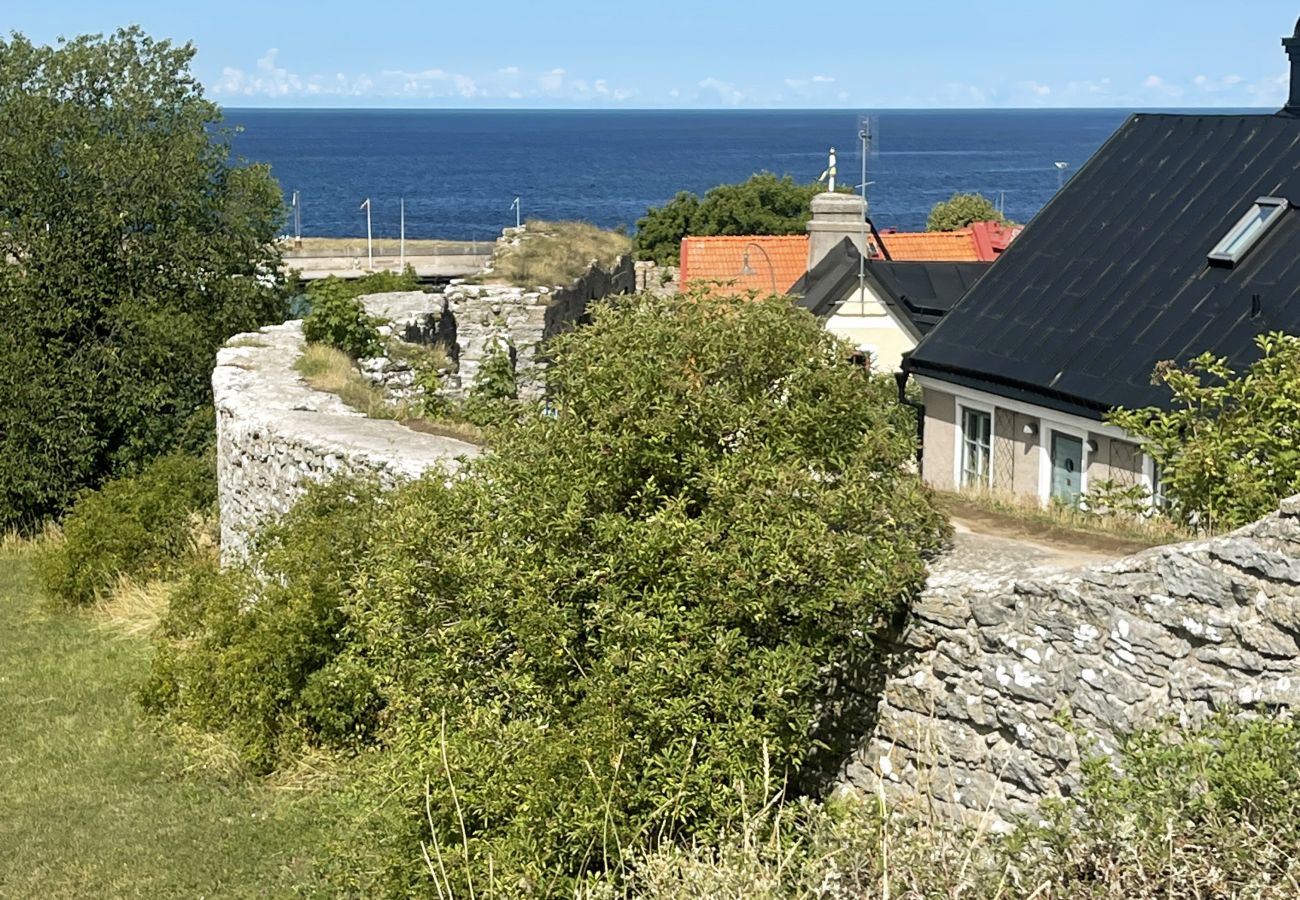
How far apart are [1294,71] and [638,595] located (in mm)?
13120

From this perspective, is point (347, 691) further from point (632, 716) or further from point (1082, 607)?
point (1082, 607)

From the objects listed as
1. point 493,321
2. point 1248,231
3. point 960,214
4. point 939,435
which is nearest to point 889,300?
point 939,435

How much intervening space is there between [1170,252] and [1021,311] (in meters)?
1.57

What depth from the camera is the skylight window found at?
14.6 m

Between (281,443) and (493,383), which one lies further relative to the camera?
(493,383)

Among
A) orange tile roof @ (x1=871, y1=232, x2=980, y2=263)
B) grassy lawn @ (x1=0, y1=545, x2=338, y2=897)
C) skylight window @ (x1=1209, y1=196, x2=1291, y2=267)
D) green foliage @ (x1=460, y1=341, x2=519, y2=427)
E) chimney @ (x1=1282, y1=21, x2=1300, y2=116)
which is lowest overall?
grassy lawn @ (x1=0, y1=545, x2=338, y2=897)

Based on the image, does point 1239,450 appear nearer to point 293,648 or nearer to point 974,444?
point 293,648

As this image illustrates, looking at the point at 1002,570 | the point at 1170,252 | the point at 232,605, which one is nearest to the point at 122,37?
the point at 232,605

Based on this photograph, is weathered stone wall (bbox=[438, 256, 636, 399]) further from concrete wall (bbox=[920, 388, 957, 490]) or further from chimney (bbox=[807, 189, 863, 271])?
chimney (bbox=[807, 189, 863, 271])

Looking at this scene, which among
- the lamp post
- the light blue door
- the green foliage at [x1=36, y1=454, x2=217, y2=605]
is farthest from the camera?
the lamp post

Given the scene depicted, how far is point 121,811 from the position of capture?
33.2ft

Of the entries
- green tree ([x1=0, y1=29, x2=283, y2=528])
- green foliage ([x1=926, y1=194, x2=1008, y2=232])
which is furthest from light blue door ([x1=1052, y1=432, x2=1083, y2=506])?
green foliage ([x1=926, y1=194, x2=1008, y2=232])

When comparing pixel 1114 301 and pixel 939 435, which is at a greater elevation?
pixel 1114 301

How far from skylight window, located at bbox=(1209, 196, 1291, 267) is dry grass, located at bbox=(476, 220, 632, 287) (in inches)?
494
